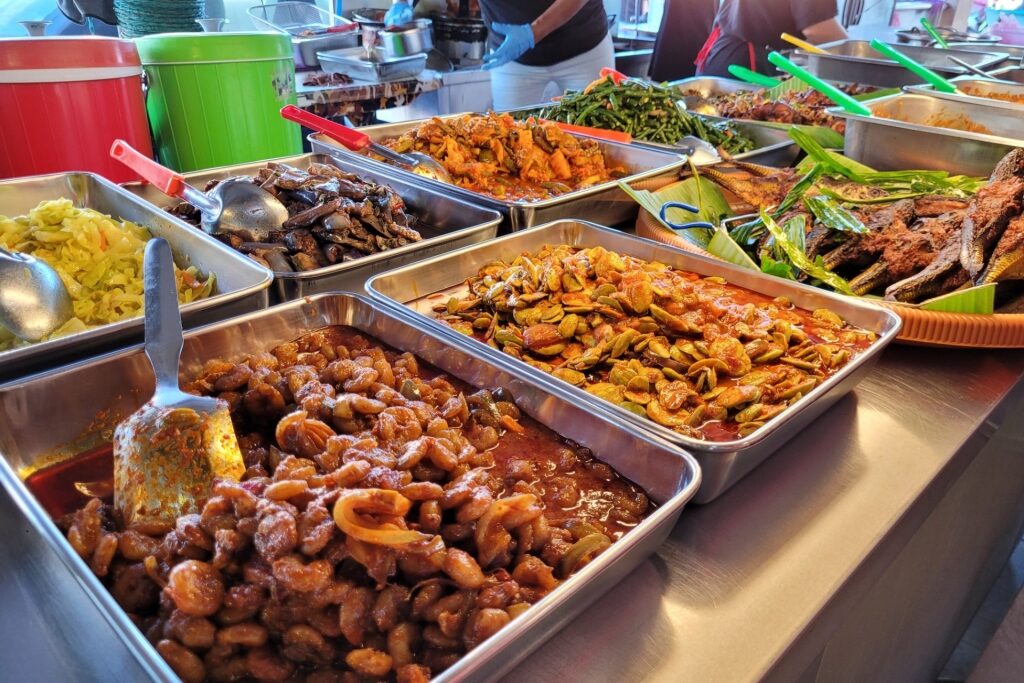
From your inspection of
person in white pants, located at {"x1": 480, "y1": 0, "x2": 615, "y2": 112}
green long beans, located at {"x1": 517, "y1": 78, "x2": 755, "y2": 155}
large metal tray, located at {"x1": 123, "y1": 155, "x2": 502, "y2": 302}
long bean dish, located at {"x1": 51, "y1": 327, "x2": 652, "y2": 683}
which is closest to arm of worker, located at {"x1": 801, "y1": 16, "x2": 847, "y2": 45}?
A: person in white pants, located at {"x1": 480, "y1": 0, "x2": 615, "y2": 112}

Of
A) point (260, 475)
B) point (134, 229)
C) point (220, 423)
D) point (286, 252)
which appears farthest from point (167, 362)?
point (134, 229)

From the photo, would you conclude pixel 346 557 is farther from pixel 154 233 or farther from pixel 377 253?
pixel 154 233

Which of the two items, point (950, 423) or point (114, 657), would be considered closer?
point (114, 657)

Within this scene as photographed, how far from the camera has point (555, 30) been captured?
4891mm

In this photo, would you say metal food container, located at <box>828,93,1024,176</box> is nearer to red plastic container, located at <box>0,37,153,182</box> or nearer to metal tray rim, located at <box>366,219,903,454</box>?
metal tray rim, located at <box>366,219,903,454</box>

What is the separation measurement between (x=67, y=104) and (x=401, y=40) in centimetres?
343

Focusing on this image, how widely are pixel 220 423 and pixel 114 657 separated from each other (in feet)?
1.21

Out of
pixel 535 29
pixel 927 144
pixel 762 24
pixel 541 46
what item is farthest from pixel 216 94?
pixel 762 24

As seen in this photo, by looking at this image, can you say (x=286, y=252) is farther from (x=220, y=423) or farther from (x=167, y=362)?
(x=220, y=423)

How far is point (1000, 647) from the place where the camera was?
2.30 m

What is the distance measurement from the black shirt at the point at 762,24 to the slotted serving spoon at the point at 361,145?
399cm

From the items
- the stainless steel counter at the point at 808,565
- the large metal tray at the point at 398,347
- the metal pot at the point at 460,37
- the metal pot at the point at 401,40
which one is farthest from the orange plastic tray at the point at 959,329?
the metal pot at the point at 460,37

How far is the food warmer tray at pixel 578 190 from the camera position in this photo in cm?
230

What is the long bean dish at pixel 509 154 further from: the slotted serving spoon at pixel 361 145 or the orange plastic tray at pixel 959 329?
the orange plastic tray at pixel 959 329
